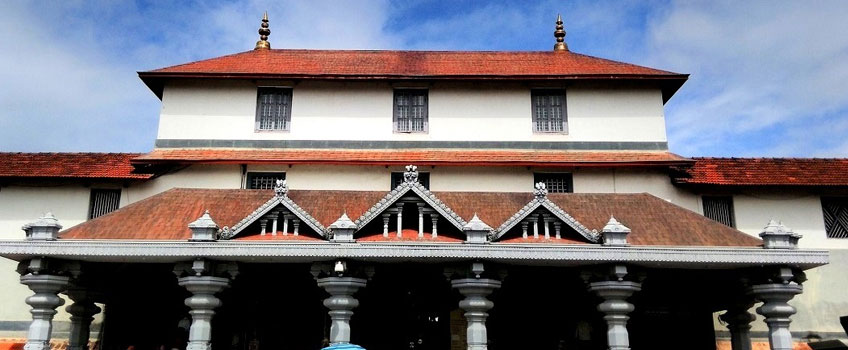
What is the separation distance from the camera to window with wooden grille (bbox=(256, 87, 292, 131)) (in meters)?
21.7

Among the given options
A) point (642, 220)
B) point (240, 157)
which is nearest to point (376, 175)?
point (240, 157)

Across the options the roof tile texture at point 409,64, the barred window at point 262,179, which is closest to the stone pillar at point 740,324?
the roof tile texture at point 409,64

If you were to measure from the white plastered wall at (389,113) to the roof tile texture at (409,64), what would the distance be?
1.60 ft

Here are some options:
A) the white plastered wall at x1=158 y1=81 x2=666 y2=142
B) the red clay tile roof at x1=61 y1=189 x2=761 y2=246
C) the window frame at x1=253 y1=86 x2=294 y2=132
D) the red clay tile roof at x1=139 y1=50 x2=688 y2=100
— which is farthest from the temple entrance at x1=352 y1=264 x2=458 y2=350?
the red clay tile roof at x1=139 y1=50 x2=688 y2=100

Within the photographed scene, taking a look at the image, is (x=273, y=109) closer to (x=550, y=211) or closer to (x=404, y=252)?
(x=404, y=252)

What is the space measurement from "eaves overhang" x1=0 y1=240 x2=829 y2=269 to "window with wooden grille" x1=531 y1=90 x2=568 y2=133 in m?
7.71

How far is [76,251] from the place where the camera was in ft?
47.3

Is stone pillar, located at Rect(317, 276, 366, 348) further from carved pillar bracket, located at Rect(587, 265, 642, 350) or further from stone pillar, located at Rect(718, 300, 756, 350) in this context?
stone pillar, located at Rect(718, 300, 756, 350)

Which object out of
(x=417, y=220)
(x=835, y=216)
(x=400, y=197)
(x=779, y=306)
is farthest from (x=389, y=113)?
(x=835, y=216)

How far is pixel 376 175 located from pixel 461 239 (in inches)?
245

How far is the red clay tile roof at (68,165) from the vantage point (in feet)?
66.8

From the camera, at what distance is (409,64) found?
23156mm

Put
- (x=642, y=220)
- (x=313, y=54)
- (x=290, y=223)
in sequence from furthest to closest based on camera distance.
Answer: (x=313, y=54) → (x=642, y=220) → (x=290, y=223)

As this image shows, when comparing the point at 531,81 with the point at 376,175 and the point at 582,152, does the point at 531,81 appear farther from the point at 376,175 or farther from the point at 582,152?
the point at 376,175
